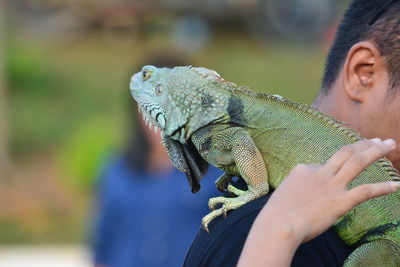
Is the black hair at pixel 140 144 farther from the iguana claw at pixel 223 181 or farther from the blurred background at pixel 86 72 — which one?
the iguana claw at pixel 223 181

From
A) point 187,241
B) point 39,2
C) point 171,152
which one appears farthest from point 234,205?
point 39,2

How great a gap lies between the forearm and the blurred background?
4.99 metres

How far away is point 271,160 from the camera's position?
2.35 meters

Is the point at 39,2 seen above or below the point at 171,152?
above

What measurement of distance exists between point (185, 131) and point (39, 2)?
57.7ft

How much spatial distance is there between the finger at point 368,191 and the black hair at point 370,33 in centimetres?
46

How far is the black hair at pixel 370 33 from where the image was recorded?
7.80 ft

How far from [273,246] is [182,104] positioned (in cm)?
62

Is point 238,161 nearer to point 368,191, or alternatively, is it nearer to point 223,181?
point 223,181

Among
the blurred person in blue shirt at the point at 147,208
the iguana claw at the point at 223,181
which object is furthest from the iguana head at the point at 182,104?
the blurred person in blue shirt at the point at 147,208

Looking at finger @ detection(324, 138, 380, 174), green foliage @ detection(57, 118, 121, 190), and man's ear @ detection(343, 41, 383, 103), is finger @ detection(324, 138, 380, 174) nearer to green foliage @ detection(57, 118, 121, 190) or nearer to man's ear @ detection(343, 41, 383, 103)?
man's ear @ detection(343, 41, 383, 103)

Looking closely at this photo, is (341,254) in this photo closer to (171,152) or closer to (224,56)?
(171,152)

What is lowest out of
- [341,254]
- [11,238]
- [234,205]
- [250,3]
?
[11,238]

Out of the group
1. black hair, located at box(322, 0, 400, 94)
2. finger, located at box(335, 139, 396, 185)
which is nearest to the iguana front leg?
finger, located at box(335, 139, 396, 185)
